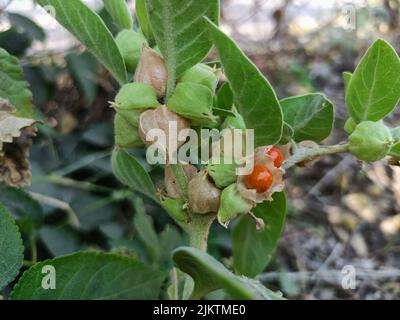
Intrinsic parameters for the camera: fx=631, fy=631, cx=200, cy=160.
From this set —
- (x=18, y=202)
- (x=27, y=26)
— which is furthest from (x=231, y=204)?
(x=27, y=26)

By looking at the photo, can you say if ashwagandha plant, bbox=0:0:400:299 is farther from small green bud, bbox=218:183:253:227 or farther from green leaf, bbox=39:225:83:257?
green leaf, bbox=39:225:83:257

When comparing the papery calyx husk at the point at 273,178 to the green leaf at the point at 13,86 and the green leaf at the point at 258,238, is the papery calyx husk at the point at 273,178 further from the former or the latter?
the green leaf at the point at 13,86

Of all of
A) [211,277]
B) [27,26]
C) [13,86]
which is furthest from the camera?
[27,26]

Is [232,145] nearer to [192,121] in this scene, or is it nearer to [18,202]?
[192,121]

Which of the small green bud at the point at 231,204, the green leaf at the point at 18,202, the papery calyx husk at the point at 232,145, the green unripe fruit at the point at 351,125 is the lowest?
the small green bud at the point at 231,204

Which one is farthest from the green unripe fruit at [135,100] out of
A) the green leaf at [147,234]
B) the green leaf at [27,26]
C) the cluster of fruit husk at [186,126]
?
the green leaf at [27,26]

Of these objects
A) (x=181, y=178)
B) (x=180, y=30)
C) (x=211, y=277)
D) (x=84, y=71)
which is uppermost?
(x=84, y=71)

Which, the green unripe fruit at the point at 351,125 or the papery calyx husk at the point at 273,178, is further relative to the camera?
the green unripe fruit at the point at 351,125
